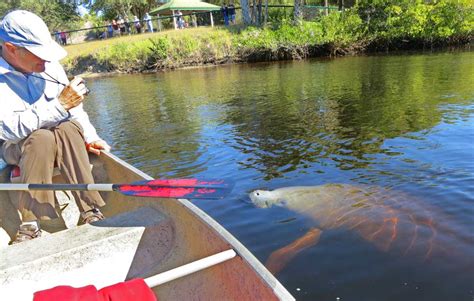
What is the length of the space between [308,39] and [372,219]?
25.0 meters

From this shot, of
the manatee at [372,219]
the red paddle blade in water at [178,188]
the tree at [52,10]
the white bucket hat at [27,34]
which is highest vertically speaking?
the tree at [52,10]

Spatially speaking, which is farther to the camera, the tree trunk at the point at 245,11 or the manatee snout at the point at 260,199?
the tree trunk at the point at 245,11

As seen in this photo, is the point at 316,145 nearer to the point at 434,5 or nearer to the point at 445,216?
the point at 445,216

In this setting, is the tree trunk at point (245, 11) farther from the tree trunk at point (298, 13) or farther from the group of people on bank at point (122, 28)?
the group of people on bank at point (122, 28)

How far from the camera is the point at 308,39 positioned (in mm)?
28062

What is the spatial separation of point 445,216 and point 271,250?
2.00 m

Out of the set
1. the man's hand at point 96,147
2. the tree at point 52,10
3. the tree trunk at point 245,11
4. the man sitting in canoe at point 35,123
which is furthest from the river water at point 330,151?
the tree at point 52,10

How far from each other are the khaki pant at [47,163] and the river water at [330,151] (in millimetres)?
1908

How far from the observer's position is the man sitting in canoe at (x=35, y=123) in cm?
324

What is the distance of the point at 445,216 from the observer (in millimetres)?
4602

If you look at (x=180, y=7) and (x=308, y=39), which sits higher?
(x=180, y=7)

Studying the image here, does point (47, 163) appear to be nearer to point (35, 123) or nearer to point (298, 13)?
point (35, 123)

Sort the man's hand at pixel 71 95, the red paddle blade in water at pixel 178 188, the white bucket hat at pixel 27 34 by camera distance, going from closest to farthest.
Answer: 1. the red paddle blade in water at pixel 178 188
2. the white bucket hat at pixel 27 34
3. the man's hand at pixel 71 95

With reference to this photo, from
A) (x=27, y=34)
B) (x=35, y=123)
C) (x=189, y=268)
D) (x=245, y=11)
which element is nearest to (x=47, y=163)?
(x=35, y=123)
